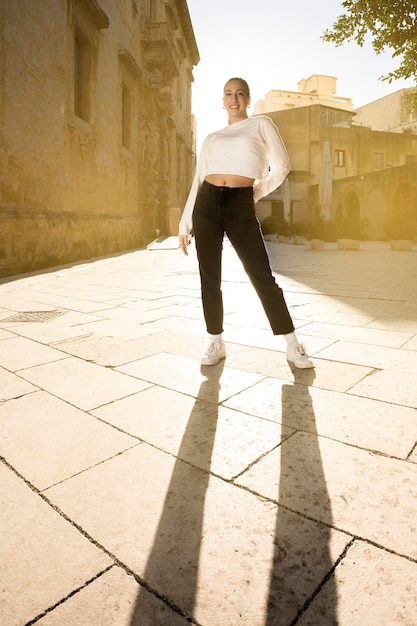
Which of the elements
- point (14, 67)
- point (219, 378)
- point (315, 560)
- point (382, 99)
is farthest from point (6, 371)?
point (382, 99)

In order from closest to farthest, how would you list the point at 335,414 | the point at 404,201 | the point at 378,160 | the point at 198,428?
the point at 198,428 < the point at 335,414 < the point at 404,201 < the point at 378,160

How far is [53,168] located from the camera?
358 inches

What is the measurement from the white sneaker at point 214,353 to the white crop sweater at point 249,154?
94 centimetres

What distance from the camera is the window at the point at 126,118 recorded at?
51.1ft

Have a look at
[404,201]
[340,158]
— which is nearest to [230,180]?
[404,201]

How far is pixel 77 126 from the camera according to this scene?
10.2 meters

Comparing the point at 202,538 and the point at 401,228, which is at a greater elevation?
the point at 401,228

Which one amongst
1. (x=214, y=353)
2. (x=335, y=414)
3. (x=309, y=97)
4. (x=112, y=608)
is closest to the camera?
(x=112, y=608)

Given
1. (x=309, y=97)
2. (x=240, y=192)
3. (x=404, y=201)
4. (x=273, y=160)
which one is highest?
(x=309, y=97)

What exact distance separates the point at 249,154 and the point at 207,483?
191 cm

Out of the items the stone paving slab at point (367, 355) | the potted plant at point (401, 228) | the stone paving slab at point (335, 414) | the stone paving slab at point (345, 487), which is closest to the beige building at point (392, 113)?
the potted plant at point (401, 228)

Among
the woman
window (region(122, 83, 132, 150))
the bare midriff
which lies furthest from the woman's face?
window (region(122, 83, 132, 150))

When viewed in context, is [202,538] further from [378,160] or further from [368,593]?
[378,160]

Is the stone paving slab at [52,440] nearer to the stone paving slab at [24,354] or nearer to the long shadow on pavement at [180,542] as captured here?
the long shadow on pavement at [180,542]
